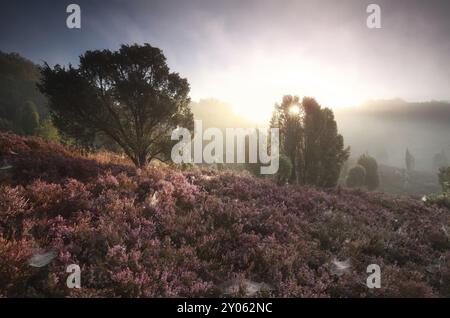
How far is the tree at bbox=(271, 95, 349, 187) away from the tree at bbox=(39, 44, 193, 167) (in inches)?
637

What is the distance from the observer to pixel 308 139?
3125 centimetres

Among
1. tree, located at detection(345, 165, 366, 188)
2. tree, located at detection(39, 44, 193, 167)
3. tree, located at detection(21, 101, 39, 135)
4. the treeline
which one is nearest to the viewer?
tree, located at detection(39, 44, 193, 167)

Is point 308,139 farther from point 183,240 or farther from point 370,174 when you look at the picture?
point 370,174

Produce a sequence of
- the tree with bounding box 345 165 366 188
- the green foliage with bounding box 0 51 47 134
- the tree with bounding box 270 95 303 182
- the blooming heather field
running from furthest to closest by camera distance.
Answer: the green foliage with bounding box 0 51 47 134
the tree with bounding box 345 165 366 188
the tree with bounding box 270 95 303 182
the blooming heather field

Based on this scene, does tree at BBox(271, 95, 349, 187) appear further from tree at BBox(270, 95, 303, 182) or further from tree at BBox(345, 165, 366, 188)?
tree at BBox(345, 165, 366, 188)

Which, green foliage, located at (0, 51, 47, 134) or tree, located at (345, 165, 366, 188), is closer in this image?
tree, located at (345, 165, 366, 188)

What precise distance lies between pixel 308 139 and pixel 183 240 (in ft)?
84.2

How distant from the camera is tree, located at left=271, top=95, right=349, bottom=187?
3059 centimetres

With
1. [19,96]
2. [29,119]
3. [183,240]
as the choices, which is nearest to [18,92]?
[19,96]

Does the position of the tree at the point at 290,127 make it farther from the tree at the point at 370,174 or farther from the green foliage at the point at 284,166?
the tree at the point at 370,174

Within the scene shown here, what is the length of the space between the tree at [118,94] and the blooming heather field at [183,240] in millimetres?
3456

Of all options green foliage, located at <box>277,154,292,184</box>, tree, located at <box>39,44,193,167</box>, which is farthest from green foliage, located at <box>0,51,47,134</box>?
tree, located at <box>39,44,193,167</box>
